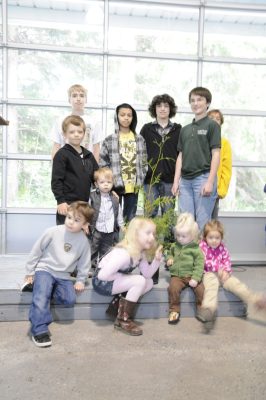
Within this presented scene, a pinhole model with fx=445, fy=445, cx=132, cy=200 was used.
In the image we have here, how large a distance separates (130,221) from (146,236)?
514mm

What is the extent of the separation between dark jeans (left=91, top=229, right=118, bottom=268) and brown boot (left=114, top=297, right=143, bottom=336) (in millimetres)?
528

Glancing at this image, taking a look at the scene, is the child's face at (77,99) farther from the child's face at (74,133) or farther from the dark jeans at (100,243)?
the dark jeans at (100,243)

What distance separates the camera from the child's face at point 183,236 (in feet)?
10.2

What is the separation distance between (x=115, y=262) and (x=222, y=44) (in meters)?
3.18

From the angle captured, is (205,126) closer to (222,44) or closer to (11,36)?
(222,44)

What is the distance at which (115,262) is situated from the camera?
2.85 m

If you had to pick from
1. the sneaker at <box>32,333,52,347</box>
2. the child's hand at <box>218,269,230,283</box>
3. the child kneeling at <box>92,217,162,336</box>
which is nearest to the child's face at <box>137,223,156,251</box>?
the child kneeling at <box>92,217,162,336</box>

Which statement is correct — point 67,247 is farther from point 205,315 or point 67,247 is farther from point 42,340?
point 205,315

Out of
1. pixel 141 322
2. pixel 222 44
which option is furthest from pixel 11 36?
pixel 141 322

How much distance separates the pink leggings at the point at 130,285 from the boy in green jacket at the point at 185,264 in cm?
30

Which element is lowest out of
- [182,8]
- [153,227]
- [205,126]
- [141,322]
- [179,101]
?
[141,322]

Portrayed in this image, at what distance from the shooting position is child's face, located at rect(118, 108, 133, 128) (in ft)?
11.6

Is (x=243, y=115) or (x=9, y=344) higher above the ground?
(x=243, y=115)

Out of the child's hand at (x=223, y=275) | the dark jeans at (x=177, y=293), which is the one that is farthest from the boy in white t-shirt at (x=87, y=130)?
the child's hand at (x=223, y=275)
